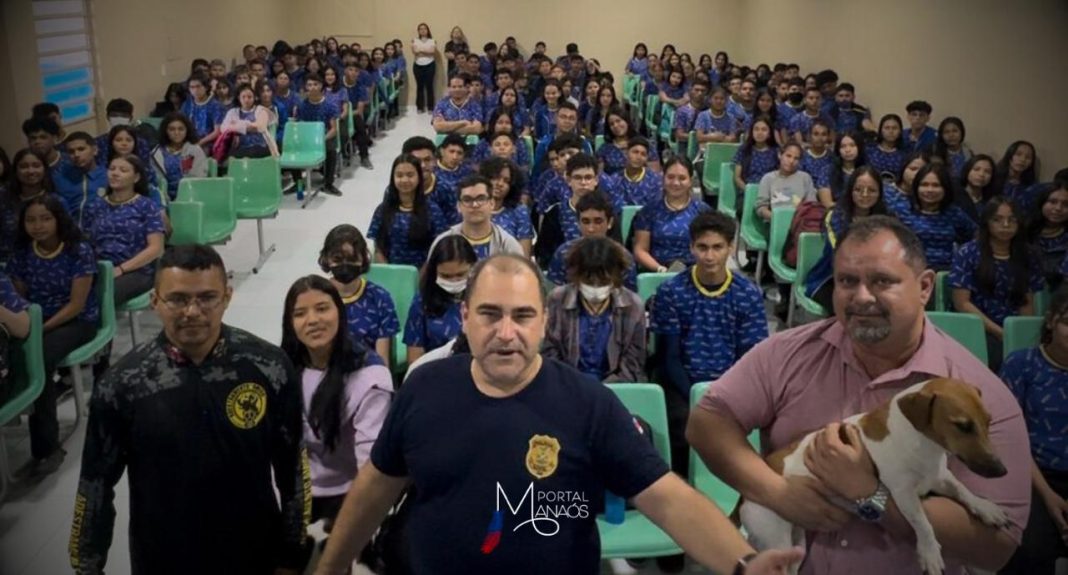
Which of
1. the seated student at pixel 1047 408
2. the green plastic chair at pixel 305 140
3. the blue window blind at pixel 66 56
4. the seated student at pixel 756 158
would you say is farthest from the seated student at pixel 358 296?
the blue window blind at pixel 66 56

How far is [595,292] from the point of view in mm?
3201

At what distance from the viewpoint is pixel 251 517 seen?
1.92m

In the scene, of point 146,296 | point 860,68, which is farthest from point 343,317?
point 860,68

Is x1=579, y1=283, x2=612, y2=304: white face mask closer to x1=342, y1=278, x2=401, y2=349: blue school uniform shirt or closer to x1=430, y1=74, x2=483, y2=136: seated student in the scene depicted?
x1=342, y1=278, x2=401, y2=349: blue school uniform shirt

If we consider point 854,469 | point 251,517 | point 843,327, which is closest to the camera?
point 854,469

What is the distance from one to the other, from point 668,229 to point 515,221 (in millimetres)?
885

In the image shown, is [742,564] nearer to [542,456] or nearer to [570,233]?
[542,456]

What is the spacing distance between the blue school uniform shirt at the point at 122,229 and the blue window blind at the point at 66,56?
11.4 ft

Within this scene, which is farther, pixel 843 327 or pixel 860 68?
pixel 860 68

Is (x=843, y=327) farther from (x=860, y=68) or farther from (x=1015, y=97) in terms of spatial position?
(x=860, y=68)

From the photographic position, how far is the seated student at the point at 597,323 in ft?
10.6

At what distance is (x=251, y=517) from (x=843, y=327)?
1347 millimetres

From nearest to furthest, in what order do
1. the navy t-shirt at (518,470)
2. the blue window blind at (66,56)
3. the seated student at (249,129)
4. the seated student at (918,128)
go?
1. the navy t-shirt at (518,470)
2. the seated student at (918,128)
3. the blue window blind at (66,56)
4. the seated student at (249,129)

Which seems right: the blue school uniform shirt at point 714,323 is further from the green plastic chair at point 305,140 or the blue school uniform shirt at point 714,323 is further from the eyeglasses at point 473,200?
the green plastic chair at point 305,140
